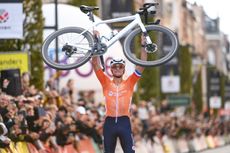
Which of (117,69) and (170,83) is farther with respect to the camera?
(170,83)

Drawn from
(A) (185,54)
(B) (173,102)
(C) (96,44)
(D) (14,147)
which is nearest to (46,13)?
(D) (14,147)

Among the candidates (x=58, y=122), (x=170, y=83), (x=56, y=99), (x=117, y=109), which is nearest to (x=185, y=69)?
(x=170, y=83)

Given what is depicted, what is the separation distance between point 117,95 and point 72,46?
127 centimetres

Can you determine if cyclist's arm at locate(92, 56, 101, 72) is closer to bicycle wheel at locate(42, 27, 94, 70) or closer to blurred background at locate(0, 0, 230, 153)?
bicycle wheel at locate(42, 27, 94, 70)

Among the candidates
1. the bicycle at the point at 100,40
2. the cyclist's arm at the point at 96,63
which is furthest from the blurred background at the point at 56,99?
the cyclist's arm at the point at 96,63

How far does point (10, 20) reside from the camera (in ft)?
72.1

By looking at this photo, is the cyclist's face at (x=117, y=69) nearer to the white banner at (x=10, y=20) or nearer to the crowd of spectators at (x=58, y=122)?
the crowd of spectators at (x=58, y=122)

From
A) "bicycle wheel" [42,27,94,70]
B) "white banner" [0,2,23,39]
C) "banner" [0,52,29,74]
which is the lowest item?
"banner" [0,52,29,74]

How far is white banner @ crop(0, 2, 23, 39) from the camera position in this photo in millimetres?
21953

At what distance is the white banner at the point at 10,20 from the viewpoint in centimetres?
2195

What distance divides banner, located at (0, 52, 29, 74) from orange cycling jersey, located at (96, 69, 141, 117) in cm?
839

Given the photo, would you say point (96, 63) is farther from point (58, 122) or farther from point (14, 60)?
point (58, 122)

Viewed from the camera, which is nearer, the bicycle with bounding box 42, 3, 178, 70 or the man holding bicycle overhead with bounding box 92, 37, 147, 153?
the man holding bicycle overhead with bounding box 92, 37, 147, 153

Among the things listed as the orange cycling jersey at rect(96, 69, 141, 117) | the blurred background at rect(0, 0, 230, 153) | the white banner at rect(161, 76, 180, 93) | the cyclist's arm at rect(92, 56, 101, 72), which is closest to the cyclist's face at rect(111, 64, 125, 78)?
the orange cycling jersey at rect(96, 69, 141, 117)
